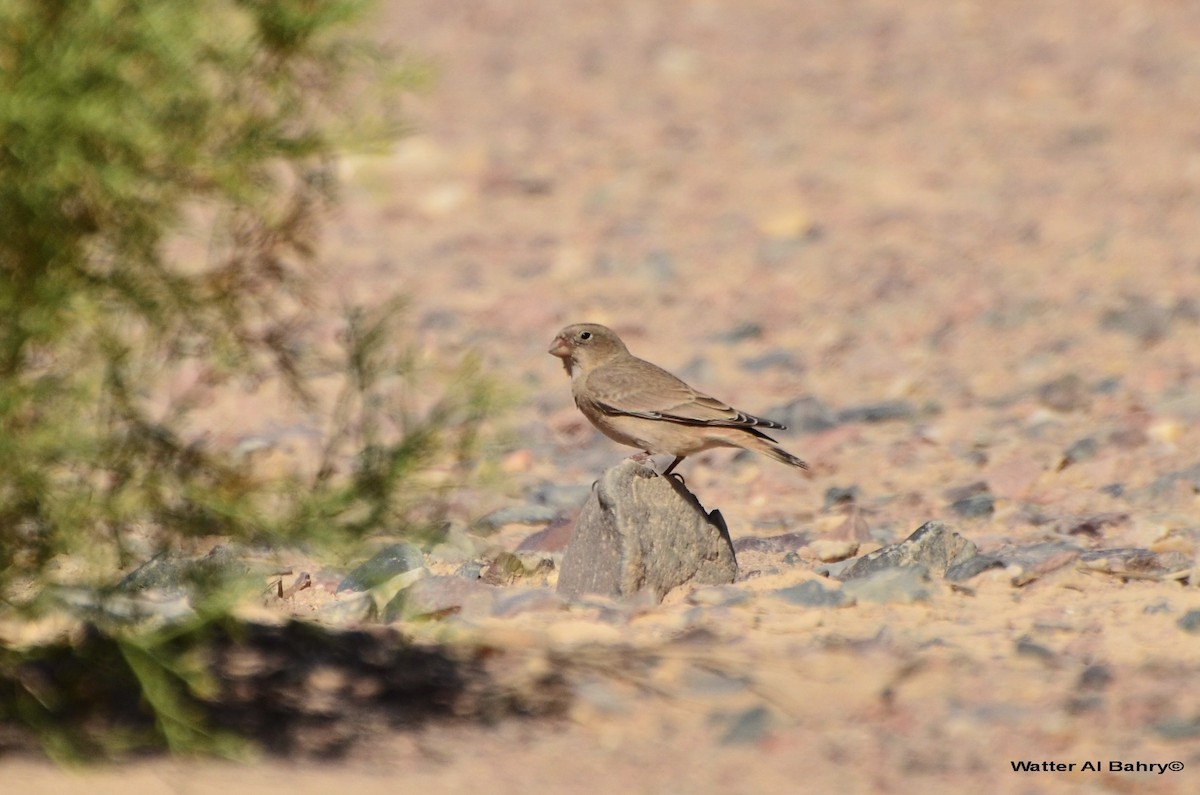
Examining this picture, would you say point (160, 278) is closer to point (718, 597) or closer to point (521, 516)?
point (718, 597)

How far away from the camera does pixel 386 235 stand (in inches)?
623

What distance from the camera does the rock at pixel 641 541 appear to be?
7.50 m

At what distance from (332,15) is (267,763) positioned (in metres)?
2.48

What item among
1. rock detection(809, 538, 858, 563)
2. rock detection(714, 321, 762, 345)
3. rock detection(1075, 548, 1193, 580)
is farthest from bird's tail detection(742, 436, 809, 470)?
rock detection(714, 321, 762, 345)

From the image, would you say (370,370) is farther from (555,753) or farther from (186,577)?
(555,753)

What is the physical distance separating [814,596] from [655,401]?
137 centimetres

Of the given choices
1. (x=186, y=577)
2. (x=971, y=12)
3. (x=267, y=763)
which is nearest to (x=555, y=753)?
(x=267, y=763)

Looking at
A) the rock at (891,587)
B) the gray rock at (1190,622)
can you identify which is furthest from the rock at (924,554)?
Answer: the gray rock at (1190,622)

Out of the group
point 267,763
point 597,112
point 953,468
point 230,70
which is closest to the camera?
point 230,70

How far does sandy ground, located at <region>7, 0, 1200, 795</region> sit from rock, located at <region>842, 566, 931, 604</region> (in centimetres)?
9

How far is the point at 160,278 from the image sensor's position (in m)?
5.70

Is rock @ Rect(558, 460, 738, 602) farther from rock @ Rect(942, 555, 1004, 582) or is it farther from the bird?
rock @ Rect(942, 555, 1004, 582)

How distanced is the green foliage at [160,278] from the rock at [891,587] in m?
2.20

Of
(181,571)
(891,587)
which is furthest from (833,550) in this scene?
(181,571)
